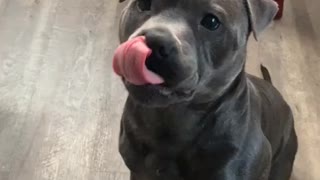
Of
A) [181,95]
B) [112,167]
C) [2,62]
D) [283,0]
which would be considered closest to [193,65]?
[181,95]

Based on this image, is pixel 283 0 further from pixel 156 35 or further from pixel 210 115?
pixel 156 35

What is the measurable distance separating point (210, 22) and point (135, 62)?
8.0 inches

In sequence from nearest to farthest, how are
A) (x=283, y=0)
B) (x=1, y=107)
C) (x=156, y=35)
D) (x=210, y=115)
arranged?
(x=156, y=35) < (x=210, y=115) < (x=1, y=107) < (x=283, y=0)

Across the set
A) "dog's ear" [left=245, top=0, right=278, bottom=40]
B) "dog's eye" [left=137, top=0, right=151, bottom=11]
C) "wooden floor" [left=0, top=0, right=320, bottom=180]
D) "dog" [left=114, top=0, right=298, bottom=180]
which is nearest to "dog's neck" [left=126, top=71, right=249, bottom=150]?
"dog" [left=114, top=0, right=298, bottom=180]

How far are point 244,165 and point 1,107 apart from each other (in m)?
0.91

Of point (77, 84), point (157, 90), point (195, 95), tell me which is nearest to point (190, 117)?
point (195, 95)

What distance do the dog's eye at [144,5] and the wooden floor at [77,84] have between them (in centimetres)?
74

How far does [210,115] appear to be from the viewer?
5.00 ft

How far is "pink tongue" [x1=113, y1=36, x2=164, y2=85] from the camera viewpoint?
123 cm

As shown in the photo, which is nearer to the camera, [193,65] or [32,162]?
[193,65]

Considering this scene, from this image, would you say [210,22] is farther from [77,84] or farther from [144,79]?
[77,84]

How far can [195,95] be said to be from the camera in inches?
56.2

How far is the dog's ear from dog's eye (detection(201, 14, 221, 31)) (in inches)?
4.7

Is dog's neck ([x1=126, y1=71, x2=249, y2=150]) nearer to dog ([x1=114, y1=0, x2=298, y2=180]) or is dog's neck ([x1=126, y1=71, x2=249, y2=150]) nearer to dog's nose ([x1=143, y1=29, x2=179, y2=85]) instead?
dog ([x1=114, y1=0, x2=298, y2=180])
